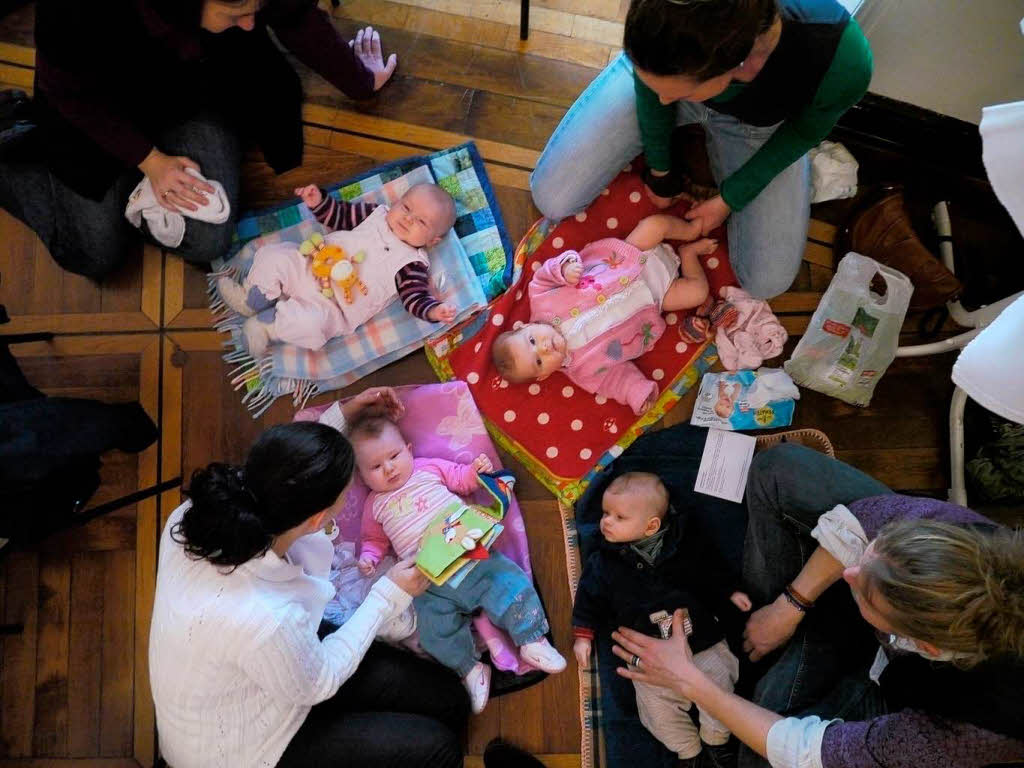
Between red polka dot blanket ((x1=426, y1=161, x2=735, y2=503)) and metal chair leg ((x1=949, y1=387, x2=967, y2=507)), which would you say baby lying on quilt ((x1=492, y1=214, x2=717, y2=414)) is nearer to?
red polka dot blanket ((x1=426, y1=161, x2=735, y2=503))

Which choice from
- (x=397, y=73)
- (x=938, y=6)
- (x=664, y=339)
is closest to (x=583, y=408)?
(x=664, y=339)

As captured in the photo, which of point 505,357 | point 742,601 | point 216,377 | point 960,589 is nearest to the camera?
point 960,589

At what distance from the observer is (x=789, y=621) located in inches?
59.8

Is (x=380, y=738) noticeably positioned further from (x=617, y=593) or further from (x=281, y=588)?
(x=617, y=593)

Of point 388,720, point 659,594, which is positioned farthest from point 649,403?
point 388,720

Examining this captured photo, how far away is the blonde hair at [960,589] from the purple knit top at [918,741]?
118 millimetres

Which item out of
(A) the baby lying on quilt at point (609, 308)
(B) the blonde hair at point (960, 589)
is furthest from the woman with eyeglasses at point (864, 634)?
(A) the baby lying on quilt at point (609, 308)

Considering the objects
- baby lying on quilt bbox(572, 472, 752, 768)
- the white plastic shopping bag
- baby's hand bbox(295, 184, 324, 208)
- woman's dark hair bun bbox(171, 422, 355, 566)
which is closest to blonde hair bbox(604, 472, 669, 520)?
baby lying on quilt bbox(572, 472, 752, 768)

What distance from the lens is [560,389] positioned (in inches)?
76.5

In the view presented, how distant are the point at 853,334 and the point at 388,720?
1417 millimetres

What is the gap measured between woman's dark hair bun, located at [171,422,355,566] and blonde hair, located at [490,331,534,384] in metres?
0.63

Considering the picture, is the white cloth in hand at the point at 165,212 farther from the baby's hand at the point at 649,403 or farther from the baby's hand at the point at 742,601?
the baby's hand at the point at 742,601

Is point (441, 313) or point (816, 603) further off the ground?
point (441, 313)

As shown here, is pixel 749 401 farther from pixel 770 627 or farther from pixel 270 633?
pixel 270 633
